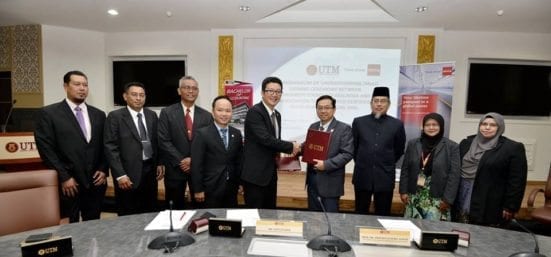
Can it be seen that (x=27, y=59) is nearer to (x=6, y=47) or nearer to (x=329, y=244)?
(x=6, y=47)

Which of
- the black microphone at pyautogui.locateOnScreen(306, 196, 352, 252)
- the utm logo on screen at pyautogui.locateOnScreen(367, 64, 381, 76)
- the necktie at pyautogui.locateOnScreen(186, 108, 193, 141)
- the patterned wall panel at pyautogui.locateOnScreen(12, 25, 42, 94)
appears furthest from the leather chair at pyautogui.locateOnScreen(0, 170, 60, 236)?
the utm logo on screen at pyautogui.locateOnScreen(367, 64, 381, 76)

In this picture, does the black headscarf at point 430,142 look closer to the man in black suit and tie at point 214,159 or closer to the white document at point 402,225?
the white document at point 402,225

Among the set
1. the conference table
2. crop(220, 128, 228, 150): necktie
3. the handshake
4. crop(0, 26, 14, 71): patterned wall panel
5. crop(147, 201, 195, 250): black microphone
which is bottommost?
the conference table

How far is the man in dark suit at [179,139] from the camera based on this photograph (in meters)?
2.72

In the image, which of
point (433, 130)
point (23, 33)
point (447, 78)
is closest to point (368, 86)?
point (447, 78)

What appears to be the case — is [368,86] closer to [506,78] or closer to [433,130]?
[506,78]

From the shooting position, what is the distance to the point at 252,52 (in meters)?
4.90

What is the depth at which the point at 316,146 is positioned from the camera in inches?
93.0

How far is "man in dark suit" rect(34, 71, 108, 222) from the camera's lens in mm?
2387

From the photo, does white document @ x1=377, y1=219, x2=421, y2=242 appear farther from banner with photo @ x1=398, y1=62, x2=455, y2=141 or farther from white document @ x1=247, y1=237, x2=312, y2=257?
banner with photo @ x1=398, y1=62, x2=455, y2=141

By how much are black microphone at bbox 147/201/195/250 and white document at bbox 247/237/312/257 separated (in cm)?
28

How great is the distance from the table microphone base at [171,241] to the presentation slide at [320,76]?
3.62 m

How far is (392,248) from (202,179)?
145 centimetres

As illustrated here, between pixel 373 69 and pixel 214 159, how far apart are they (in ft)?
10.6
